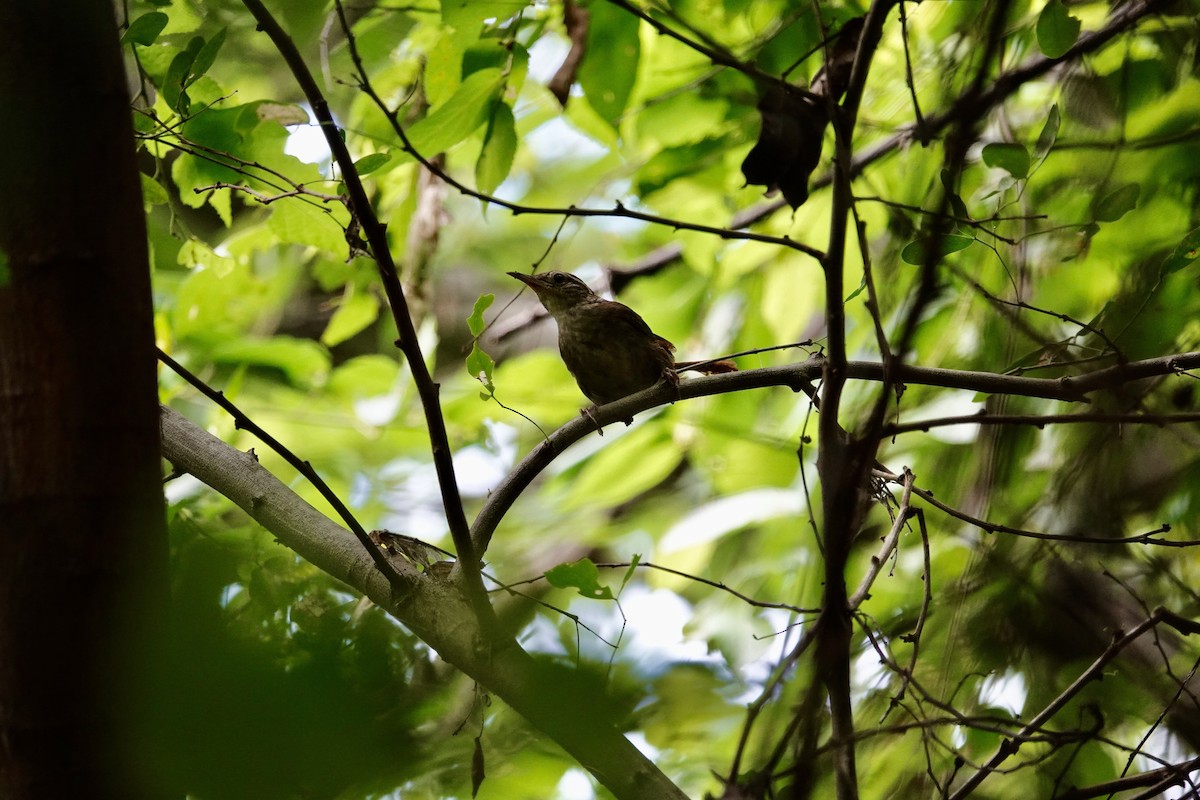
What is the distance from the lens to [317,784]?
789 millimetres

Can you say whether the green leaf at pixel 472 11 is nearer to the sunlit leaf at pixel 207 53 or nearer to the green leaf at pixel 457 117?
the green leaf at pixel 457 117

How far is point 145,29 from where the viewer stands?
6.27 feet

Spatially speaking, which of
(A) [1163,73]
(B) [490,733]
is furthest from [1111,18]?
(B) [490,733]

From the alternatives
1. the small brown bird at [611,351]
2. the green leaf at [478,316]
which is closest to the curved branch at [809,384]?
the green leaf at [478,316]

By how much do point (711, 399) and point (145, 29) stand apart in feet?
10.2

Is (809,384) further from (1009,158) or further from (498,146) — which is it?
(498,146)

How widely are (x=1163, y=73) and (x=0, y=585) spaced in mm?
3301

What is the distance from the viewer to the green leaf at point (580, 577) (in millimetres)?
1675

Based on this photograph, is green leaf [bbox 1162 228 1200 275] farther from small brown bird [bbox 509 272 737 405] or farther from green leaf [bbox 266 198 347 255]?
green leaf [bbox 266 198 347 255]

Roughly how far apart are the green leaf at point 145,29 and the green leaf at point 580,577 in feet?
4.16

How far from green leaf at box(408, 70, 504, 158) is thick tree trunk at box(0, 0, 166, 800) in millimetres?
1379

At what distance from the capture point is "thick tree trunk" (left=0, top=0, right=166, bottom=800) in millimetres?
1139

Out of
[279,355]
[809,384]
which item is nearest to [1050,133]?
[809,384]

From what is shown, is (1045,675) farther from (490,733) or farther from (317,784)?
(317,784)
